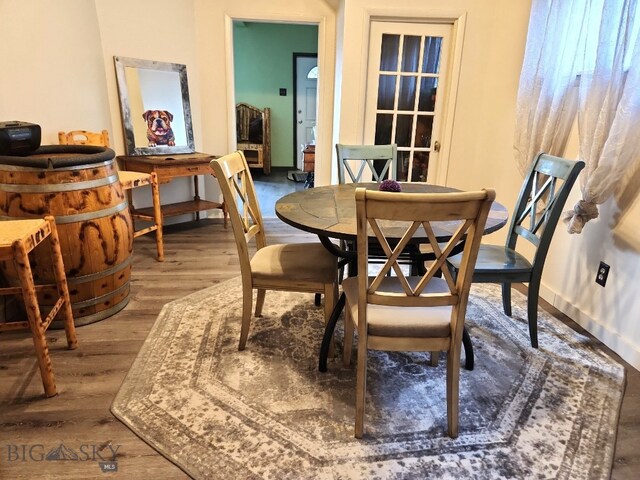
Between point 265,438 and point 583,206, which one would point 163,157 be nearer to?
point 265,438

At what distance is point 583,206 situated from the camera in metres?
2.02

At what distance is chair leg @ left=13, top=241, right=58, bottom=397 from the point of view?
1484mm

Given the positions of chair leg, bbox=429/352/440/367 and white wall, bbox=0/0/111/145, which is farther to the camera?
white wall, bbox=0/0/111/145

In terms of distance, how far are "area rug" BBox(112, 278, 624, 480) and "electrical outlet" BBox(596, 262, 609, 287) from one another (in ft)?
1.02

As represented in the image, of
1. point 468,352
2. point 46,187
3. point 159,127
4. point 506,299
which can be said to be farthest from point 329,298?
point 159,127

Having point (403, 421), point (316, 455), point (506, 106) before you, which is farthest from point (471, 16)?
point (316, 455)

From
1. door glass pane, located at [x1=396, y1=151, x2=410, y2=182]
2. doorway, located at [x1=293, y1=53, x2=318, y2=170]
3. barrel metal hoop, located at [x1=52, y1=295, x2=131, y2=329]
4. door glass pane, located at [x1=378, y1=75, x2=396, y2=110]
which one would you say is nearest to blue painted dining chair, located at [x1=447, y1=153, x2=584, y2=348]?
door glass pane, located at [x1=396, y1=151, x2=410, y2=182]

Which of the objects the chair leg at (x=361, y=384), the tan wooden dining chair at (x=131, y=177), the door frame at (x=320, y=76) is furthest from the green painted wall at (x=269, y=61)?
the chair leg at (x=361, y=384)

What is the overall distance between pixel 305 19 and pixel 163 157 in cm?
187

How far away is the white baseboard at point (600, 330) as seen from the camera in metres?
1.93

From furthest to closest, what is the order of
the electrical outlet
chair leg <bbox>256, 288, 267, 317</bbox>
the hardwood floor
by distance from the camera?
chair leg <bbox>256, 288, 267, 317</bbox>
the electrical outlet
the hardwood floor

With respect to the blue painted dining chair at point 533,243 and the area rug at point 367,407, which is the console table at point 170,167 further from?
the blue painted dining chair at point 533,243

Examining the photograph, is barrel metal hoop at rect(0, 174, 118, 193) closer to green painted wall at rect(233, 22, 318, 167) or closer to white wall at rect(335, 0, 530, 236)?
white wall at rect(335, 0, 530, 236)

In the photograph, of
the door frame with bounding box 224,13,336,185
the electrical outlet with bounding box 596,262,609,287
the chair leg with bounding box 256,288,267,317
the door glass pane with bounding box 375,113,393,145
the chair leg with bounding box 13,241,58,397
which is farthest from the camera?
the door frame with bounding box 224,13,336,185
